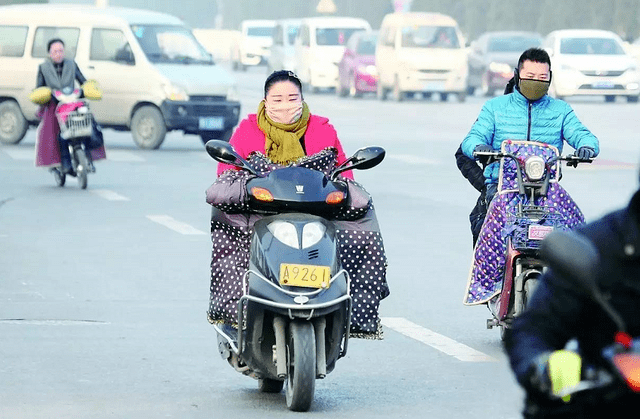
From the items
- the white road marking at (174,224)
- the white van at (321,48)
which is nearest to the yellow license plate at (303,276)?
the white road marking at (174,224)

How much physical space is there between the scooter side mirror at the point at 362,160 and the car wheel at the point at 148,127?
718 inches

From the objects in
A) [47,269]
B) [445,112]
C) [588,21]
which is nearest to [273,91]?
[47,269]

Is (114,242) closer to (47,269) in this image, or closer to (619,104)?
(47,269)

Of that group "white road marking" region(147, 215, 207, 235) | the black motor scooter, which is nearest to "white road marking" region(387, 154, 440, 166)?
"white road marking" region(147, 215, 207, 235)

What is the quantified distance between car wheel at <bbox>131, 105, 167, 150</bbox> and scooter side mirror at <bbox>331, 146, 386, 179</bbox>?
18.2 metres

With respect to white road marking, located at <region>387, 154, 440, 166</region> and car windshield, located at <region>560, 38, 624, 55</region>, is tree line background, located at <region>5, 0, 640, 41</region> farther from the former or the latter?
white road marking, located at <region>387, 154, 440, 166</region>

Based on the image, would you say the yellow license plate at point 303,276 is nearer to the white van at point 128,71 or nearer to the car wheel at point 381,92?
the white van at point 128,71

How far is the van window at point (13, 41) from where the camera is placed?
2619 cm

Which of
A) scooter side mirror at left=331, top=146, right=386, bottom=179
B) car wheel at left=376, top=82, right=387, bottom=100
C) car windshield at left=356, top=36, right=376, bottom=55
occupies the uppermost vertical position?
scooter side mirror at left=331, top=146, right=386, bottom=179

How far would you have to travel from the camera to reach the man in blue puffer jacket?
918 cm

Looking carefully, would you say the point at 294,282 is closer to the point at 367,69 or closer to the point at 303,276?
the point at 303,276

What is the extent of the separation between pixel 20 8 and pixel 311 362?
2050 cm

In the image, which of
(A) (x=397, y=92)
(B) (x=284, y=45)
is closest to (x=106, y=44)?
(A) (x=397, y=92)

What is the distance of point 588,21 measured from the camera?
65.1 meters
